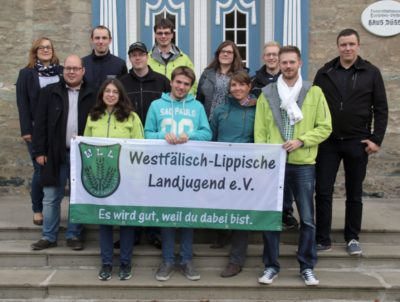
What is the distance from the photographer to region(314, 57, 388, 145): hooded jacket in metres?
4.57

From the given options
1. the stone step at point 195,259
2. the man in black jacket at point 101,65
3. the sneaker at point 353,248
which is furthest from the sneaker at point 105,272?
the sneaker at point 353,248

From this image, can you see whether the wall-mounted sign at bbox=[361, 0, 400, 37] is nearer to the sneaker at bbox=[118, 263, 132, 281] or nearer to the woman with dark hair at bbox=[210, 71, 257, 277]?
the woman with dark hair at bbox=[210, 71, 257, 277]

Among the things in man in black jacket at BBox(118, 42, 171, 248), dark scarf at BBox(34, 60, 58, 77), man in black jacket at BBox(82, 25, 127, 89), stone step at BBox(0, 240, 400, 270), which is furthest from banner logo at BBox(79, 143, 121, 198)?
dark scarf at BBox(34, 60, 58, 77)

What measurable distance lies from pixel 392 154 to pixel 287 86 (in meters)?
3.26

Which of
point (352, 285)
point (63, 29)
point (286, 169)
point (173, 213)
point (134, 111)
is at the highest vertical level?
point (63, 29)


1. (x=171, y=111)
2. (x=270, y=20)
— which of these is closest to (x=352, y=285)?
(x=171, y=111)

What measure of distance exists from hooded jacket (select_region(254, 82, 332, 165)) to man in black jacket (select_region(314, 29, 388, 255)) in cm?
34

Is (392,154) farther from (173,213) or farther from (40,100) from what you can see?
(40,100)

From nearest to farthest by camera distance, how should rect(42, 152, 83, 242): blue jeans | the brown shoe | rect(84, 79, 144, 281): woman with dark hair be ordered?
1. rect(84, 79, 144, 281): woman with dark hair
2. the brown shoe
3. rect(42, 152, 83, 242): blue jeans

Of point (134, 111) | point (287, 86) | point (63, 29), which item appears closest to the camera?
point (287, 86)

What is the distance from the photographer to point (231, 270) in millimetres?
4613

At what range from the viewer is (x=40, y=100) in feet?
15.6

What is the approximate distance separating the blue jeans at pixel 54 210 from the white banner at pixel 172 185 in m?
0.33

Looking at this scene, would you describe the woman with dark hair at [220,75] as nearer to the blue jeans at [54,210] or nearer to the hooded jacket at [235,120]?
the hooded jacket at [235,120]
